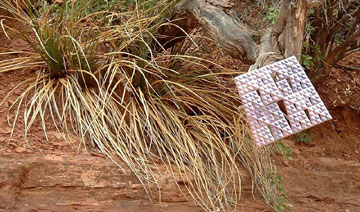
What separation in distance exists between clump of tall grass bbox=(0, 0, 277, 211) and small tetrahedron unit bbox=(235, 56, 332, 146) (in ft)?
2.51

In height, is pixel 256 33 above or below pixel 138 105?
above

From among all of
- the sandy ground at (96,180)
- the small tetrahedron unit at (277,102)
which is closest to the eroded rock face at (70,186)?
the sandy ground at (96,180)

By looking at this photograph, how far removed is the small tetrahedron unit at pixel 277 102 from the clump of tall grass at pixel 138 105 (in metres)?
0.77

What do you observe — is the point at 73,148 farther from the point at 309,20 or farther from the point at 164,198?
the point at 309,20

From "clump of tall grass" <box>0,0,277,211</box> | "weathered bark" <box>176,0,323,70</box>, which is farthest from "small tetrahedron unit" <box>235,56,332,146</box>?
"clump of tall grass" <box>0,0,277,211</box>

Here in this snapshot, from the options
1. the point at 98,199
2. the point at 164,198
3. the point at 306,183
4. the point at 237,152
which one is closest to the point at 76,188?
the point at 98,199

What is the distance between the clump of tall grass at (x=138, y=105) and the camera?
3641 millimetres

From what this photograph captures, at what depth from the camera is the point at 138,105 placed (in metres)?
3.89

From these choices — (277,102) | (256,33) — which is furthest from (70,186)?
(256,33)

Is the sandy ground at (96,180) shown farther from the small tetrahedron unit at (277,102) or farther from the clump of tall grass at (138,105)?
the small tetrahedron unit at (277,102)

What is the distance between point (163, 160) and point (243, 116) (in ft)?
1.92

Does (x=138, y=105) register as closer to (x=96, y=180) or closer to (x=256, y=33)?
(x=96, y=180)

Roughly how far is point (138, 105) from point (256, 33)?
894 mm

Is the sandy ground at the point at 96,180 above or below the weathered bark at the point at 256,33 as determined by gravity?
below
